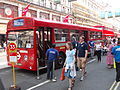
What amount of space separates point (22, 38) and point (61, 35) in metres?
2.67

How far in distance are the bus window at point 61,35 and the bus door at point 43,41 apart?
47 cm

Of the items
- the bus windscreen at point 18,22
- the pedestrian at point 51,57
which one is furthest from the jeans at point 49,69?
the bus windscreen at point 18,22

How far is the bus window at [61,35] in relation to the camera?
350 inches

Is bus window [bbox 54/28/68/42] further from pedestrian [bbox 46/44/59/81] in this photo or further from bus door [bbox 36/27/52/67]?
pedestrian [bbox 46/44/59/81]

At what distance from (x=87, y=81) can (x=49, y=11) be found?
31.8 m

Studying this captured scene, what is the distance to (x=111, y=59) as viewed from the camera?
9.08m

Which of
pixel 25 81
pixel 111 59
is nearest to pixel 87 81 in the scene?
pixel 25 81

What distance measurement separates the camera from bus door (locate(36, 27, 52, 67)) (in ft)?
26.8

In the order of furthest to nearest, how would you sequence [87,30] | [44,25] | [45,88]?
[87,30] → [44,25] → [45,88]

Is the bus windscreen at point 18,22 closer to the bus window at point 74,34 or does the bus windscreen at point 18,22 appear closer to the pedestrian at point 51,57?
the pedestrian at point 51,57

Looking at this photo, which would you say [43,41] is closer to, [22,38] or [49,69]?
[22,38]

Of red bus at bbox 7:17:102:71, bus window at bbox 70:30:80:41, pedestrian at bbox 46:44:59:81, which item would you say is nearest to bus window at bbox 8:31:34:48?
red bus at bbox 7:17:102:71

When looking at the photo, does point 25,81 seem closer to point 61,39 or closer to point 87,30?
point 61,39

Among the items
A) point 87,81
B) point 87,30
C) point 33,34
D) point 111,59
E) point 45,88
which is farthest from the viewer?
point 87,30
